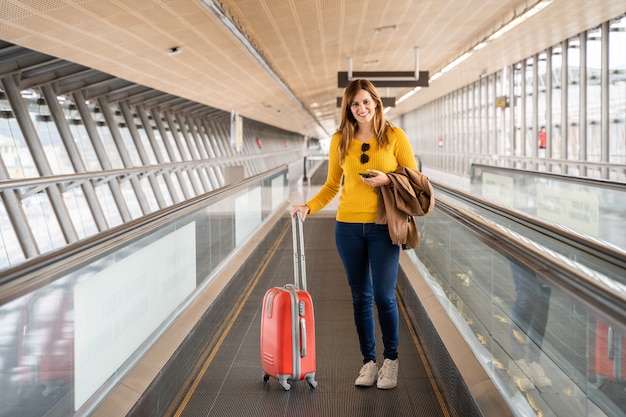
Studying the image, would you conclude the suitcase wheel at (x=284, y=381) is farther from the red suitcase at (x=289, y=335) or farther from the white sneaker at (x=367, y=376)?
the white sneaker at (x=367, y=376)

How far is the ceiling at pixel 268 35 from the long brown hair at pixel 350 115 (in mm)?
4981

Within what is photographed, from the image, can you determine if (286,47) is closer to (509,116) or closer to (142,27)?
(142,27)

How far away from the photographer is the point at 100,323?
324cm

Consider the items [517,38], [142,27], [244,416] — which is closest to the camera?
[244,416]

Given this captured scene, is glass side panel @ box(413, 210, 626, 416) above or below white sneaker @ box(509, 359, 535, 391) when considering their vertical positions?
above

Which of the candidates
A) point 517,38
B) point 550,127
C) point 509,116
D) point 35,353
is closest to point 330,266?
point 35,353

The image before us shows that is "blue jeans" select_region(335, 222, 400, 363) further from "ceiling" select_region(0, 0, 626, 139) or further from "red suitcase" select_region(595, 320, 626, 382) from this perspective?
"ceiling" select_region(0, 0, 626, 139)

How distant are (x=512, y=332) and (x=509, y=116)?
21.7 m

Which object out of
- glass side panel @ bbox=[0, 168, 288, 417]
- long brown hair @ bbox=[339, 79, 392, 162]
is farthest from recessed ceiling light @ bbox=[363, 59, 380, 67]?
long brown hair @ bbox=[339, 79, 392, 162]

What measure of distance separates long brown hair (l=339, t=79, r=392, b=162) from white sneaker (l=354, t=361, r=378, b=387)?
4.11ft

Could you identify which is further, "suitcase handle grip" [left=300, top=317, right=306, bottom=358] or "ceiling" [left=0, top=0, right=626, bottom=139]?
"ceiling" [left=0, top=0, right=626, bottom=139]

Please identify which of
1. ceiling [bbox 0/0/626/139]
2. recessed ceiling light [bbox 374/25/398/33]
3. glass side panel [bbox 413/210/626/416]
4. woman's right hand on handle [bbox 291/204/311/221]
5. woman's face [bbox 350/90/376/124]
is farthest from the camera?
recessed ceiling light [bbox 374/25/398/33]

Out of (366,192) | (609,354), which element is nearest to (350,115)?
(366,192)

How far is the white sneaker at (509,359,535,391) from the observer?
2889 millimetres
